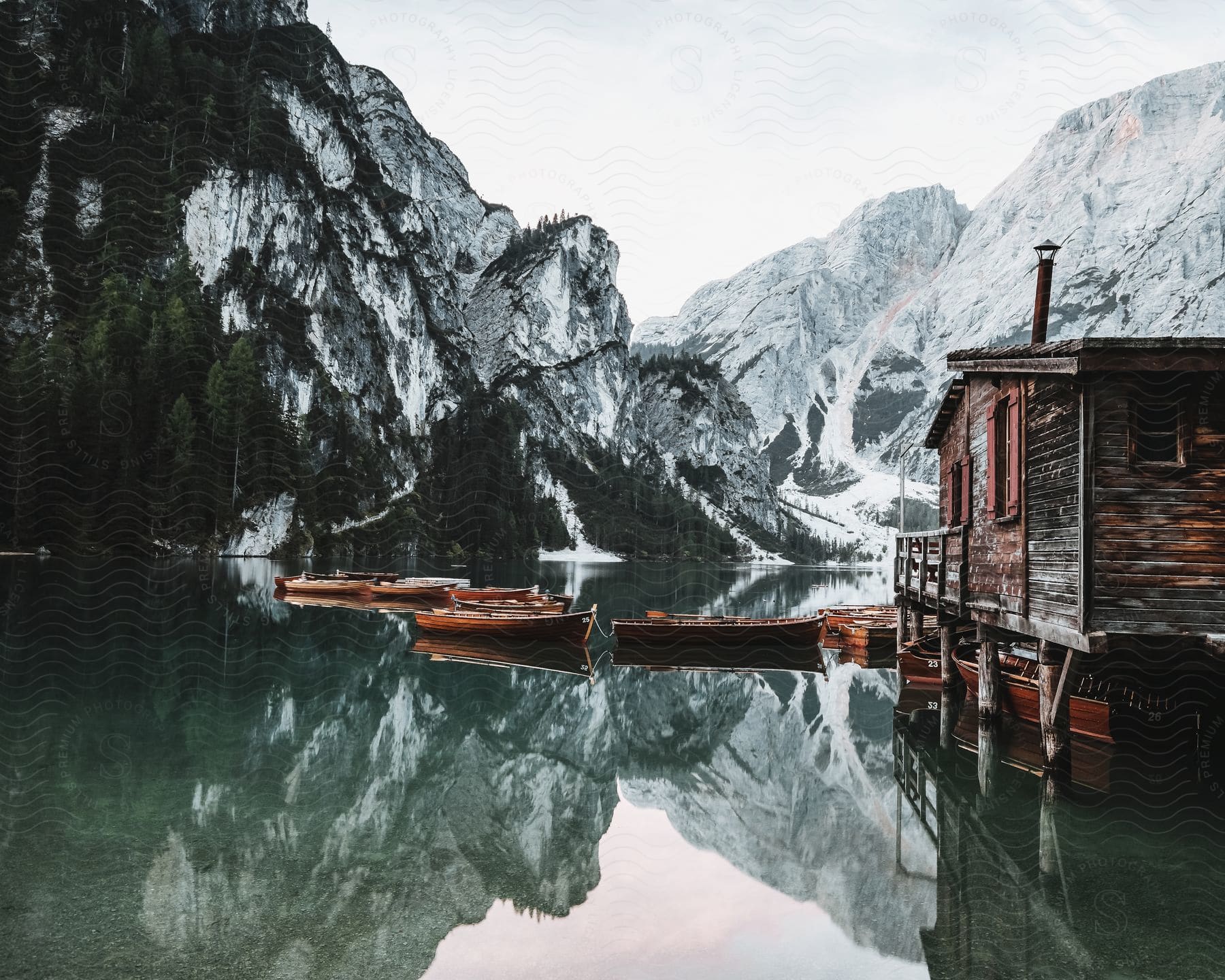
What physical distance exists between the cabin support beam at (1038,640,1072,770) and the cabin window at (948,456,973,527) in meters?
5.61

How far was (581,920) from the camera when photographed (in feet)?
33.0

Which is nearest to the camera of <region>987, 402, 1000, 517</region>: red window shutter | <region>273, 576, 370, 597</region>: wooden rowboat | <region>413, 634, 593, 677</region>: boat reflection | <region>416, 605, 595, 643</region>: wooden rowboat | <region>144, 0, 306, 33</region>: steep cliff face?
<region>987, 402, 1000, 517</region>: red window shutter

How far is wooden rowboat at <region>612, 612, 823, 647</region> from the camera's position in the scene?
1298 inches

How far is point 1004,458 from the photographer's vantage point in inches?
695

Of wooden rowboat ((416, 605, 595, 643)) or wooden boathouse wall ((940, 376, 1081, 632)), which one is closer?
wooden boathouse wall ((940, 376, 1081, 632))

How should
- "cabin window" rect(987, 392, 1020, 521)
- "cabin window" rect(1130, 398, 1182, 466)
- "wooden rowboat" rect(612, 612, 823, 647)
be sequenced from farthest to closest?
"wooden rowboat" rect(612, 612, 823, 647) → "cabin window" rect(987, 392, 1020, 521) → "cabin window" rect(1130, 398, 1182, 466)

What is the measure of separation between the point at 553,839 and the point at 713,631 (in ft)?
69.7

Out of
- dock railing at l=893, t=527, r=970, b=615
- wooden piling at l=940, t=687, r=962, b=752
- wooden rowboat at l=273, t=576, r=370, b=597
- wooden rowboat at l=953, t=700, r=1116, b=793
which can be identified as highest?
dock railing at l=893, t=527, r=970, b=615

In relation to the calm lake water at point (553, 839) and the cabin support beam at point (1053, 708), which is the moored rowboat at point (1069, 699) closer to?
the calm lake water at point (553, 839)

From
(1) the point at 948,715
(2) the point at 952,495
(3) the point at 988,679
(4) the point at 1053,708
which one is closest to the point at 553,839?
(4) the point at 1053,708

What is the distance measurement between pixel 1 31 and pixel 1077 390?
148257 mm

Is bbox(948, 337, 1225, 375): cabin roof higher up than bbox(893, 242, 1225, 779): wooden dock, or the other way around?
bbox(948, 337, 1225, 375): cabin roof

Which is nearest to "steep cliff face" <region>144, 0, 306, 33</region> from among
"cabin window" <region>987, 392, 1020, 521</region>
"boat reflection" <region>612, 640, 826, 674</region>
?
"boat reflection" <region>612, 640, 826, 674</region>

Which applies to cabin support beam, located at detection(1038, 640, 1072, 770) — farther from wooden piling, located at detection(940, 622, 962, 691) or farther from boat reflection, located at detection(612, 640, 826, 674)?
boat reflection, located at detection(612, 640, 826, 674)
